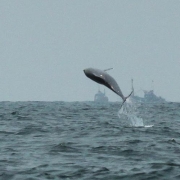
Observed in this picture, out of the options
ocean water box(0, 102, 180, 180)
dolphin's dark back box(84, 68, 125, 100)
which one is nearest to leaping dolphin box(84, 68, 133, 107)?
dolphin's dark back box(84, 68, 125, 100)

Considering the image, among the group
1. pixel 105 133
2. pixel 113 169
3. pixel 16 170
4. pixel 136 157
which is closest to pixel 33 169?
pixel 16 170

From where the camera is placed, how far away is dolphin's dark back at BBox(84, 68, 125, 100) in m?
18.5

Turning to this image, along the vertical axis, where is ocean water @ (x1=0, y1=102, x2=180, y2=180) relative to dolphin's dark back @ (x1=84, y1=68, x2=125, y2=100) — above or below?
below

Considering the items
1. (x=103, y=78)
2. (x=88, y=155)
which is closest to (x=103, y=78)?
(x=103, y=78)

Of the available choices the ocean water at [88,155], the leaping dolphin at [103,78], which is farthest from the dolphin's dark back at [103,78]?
the ocean water at [88,155]

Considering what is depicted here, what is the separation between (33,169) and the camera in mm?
15523

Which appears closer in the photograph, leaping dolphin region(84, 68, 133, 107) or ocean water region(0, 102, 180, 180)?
ocean water region(0, 102, 180, 180)

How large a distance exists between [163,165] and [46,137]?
798 centimetres

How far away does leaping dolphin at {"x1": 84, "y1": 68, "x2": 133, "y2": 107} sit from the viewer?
18453mm

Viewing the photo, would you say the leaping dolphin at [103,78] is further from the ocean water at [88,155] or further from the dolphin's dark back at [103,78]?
the ocean water at [88,155]

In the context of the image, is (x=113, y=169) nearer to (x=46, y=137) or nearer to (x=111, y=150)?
(x=111, y=150)

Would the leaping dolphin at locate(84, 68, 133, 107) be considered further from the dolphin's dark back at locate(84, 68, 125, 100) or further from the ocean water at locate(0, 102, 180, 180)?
the ocean water at locate(0, 102, 180, 180)

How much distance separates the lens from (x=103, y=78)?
1864cm

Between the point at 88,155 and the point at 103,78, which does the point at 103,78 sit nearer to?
the point at 103,78
